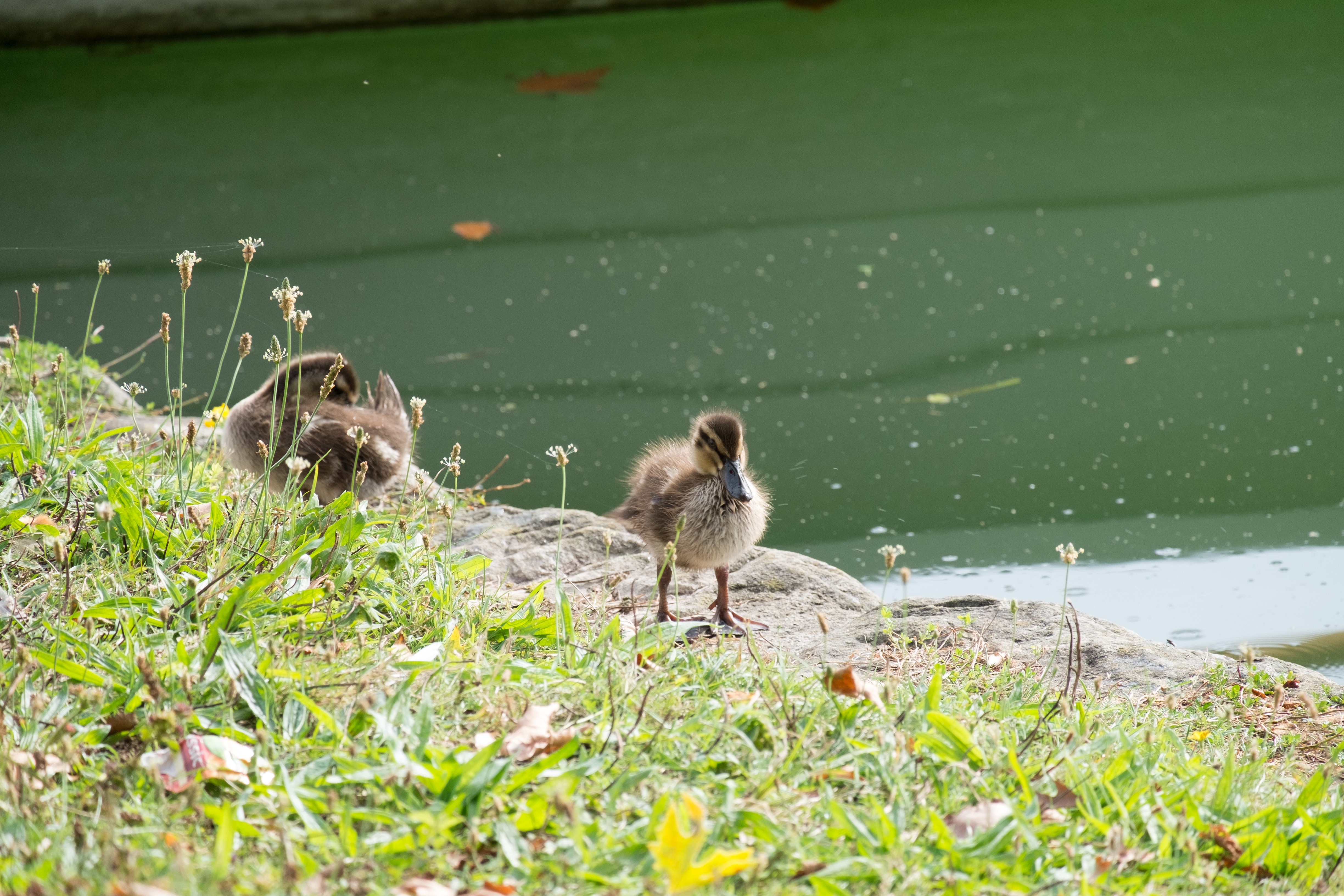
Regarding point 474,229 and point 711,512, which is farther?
point 474,229

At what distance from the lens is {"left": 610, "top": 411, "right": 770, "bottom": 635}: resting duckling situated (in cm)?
326

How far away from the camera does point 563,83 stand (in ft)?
25.7

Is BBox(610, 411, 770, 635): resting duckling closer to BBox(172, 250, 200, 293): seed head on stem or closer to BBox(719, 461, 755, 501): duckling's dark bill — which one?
BBox(719, 461, 755, 501): duckling's dark bill

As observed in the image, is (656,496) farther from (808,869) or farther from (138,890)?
(138,890)

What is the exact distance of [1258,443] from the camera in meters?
4.54

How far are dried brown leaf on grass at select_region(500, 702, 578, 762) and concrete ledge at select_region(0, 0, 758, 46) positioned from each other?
7.38 m

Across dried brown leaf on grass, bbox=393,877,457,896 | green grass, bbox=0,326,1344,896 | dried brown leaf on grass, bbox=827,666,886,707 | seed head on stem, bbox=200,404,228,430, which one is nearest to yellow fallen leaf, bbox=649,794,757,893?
green grass, bbox=0,326,1344,896

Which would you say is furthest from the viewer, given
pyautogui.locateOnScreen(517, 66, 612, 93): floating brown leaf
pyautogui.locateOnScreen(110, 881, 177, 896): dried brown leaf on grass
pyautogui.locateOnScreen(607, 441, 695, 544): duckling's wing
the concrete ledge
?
the concrete ledge

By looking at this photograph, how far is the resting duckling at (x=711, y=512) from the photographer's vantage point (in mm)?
3262

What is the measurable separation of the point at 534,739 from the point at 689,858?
0.52 metres

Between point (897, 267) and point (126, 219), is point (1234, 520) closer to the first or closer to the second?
point (897, 267)

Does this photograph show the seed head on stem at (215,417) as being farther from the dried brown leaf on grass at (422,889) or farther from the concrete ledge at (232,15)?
the concrete ledge at (232,15)

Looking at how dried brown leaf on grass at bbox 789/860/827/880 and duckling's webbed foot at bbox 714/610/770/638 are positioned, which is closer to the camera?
dried brown leaf on grass at bbox 789/860/827/880

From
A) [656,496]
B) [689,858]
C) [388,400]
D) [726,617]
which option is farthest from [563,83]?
[689,858]
